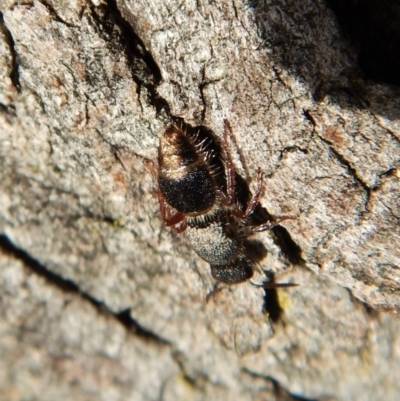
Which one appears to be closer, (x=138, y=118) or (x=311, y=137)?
(x=311, y=137)

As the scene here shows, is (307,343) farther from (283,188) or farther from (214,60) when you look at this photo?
(214,60)

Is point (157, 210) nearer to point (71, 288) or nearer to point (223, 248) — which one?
point (223, 248)

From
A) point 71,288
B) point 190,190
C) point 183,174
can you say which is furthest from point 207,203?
point 71,288

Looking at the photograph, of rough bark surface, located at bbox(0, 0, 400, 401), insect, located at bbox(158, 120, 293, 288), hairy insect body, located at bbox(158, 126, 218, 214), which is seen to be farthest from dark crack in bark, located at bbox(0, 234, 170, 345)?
hairy insect body, located at bbox(158, 126, 218, 214)

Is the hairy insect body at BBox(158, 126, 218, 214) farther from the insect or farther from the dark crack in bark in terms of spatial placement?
the dark crack in bark

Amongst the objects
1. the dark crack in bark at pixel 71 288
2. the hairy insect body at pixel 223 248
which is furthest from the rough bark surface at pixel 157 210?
the hairy insect body at pixel 223 248

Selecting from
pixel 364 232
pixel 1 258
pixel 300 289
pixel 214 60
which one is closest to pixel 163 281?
pixel 300 289
